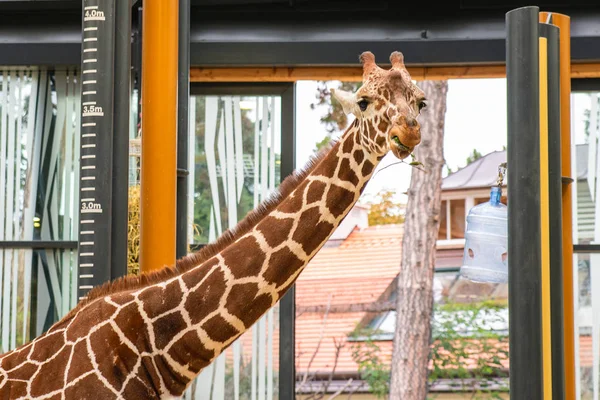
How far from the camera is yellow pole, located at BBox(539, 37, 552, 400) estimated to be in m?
3.22

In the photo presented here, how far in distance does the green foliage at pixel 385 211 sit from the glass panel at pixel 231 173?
8559mm

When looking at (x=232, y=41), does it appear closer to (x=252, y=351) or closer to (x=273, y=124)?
(x=273, y=124)

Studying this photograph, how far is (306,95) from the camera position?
15.5 m

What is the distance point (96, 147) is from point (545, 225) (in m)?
1.94

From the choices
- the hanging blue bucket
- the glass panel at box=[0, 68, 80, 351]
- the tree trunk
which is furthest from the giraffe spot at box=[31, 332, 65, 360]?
the tree trunk

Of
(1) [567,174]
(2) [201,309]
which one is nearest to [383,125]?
(2) [201,309]

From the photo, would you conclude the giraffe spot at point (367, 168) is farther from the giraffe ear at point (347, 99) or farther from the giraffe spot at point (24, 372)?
the giraffe spot at point (24, 372)

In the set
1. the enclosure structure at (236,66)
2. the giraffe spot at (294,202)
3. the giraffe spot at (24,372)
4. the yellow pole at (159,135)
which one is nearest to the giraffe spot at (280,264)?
the giraffe spot at (294,202)

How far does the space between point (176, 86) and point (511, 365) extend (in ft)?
7.73

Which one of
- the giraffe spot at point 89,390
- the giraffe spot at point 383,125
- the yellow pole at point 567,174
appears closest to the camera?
the giraffe spot at point 383,125

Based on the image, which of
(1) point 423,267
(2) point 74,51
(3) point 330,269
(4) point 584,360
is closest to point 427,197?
(1) point 423,267

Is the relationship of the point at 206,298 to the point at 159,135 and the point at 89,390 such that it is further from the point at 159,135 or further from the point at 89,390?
the point at 159,135

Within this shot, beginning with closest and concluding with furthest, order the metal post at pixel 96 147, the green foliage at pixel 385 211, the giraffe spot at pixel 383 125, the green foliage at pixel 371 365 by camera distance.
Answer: the giraffe spot at pixel 383 125 < the metal post at pixel 96 147 < the green foliage at pixel 371 365 < the green foliage at pixel 385 211

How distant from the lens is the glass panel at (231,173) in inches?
266
